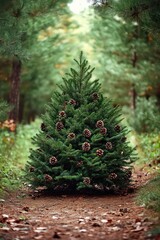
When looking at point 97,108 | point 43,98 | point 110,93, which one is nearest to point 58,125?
point 97,108

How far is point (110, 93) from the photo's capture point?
80.9 feet

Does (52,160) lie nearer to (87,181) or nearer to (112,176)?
(87,181)

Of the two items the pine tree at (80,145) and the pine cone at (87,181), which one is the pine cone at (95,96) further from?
the pine cone at (87,181)

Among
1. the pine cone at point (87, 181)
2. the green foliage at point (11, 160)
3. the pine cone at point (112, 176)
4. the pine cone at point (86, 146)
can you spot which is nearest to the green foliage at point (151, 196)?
the pine cone at point (112, 176)

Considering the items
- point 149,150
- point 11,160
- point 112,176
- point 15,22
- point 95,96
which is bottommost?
point 112,176

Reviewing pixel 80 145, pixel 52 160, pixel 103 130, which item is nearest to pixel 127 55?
pixel 103 130

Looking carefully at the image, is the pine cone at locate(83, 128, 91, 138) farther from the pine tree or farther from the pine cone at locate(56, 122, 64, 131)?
the pine cone at locate(56, 122, 64, 131)

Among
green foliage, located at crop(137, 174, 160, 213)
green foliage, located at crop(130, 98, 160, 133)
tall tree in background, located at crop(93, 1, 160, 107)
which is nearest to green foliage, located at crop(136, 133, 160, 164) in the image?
green foliage, located at crop(130, 98, 160, 133)

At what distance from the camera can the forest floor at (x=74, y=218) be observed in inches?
210

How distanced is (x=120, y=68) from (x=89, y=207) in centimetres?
1471

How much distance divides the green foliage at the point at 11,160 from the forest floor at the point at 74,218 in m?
0.63

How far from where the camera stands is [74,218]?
6.39 metres

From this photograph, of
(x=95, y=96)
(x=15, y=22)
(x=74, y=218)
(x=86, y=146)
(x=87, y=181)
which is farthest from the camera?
(x=95, y=96)

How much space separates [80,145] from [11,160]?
14.7 ft
